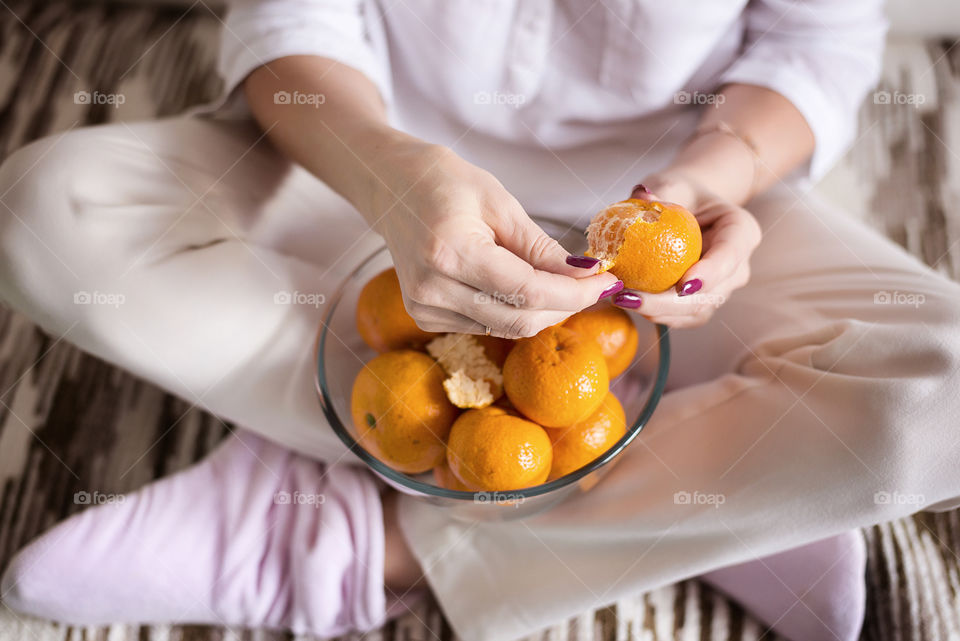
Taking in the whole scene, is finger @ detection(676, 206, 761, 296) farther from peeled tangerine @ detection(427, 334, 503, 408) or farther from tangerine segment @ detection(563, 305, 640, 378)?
peeled tangerine @ detection(427, 334, 503, 408)

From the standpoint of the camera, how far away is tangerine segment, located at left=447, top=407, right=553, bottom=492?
0.67 m

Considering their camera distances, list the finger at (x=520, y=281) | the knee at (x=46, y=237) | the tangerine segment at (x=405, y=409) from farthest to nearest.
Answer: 1. the knee at (x=46, y=237)
2. the tangerine segment at (x=405, y=409)
3. the finger at (x=520, y=281)

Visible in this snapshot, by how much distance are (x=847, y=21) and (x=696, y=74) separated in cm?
19

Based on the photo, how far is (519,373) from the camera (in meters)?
0.69

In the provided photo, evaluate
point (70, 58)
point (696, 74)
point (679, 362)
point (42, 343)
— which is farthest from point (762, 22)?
point (70, 58)

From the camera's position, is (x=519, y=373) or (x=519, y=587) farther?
(x=519, y=587)

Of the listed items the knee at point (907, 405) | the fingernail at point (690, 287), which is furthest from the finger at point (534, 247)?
the knee at point (907, 405)

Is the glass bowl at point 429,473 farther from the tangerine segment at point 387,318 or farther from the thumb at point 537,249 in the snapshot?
the thumb at point 537,249

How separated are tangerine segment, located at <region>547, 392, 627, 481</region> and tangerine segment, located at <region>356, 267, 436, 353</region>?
180 mm

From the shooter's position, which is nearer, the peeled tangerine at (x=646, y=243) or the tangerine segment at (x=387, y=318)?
the peeled tangerine at (x=646, y=243)

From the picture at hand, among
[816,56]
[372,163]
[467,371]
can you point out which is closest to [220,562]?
[467,371]

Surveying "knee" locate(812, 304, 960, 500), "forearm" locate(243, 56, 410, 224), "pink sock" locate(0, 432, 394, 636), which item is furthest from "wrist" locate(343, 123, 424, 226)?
"knee" locate(812, 304, 960, 500)

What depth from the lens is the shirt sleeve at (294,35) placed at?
862mm

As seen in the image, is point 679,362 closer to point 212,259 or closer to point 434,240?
point 434,240
